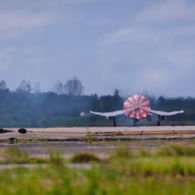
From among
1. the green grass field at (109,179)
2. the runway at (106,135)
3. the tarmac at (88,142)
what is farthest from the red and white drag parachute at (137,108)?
the green grass field at (109,179)

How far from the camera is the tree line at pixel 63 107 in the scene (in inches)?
3819

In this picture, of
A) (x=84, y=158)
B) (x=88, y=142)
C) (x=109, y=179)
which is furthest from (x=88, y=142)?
(x=109, y=179)

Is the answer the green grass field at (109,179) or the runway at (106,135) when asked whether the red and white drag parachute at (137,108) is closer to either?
the runway at (106,135)


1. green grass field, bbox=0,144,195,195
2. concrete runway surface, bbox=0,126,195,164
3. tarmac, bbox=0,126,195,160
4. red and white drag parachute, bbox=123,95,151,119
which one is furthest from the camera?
red and white drag parachute, bbox=123,95,151,119

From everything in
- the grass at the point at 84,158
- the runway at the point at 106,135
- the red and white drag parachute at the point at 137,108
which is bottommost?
the runway at the point at 106,135

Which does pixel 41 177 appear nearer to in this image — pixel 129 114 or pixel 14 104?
pixel 129 114

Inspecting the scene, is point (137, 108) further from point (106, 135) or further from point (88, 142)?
point (88, 142)

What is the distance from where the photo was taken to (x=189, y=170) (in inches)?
406

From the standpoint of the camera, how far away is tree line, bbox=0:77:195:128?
3819 inches

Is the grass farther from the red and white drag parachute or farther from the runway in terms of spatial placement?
the red and white drag parachute

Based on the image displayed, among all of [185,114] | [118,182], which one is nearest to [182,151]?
[118,182]

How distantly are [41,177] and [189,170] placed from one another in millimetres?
3031

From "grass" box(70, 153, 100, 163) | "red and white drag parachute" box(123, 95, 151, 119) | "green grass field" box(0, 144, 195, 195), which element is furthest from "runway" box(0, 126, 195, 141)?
"red and white drag parachute" box(123, 95, 151, 119)

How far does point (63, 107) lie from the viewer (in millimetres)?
136500
